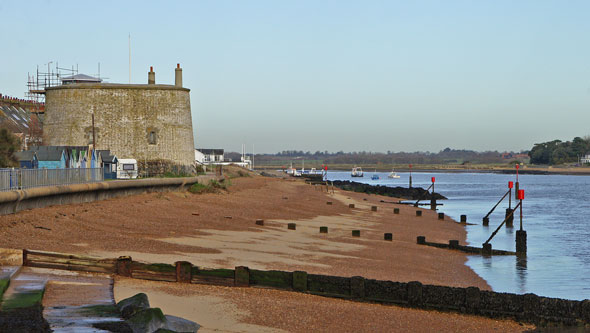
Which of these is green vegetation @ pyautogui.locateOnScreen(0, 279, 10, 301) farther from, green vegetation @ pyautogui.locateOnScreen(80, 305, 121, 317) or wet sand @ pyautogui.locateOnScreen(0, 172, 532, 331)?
wet sand @ pyautogui.locateOnScreen(0, 172, 532, 331)

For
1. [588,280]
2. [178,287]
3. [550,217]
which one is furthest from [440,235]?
[178,287]

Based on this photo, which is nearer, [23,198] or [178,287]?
[178,287]

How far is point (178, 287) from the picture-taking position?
572 inches

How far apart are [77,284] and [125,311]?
9.43 ft

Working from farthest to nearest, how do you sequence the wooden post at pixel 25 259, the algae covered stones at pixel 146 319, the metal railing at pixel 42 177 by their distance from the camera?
the metal railing at pixel 42 177, the wooden post at pixel 25 259, the algae covered stones at pixel 146 319

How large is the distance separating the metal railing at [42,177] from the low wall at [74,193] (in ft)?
2.18

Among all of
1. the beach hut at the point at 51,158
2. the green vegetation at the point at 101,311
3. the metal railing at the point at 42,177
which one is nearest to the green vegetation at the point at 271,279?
the green vegetation at the point at 101,311

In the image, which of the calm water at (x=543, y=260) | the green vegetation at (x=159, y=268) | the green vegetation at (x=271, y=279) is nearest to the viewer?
the green vegetation at (x=159, y=268)

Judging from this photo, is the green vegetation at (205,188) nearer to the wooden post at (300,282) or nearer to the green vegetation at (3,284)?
the wooden post at (300,282)

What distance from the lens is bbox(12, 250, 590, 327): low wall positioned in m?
15.0

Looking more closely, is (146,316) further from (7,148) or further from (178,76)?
(7,148)

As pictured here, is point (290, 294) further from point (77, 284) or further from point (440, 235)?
point (440, 235)

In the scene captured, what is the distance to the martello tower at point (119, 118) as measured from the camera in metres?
53.2

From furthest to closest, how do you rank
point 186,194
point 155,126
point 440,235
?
point 155,126 < point 186,194 < point 440,235
